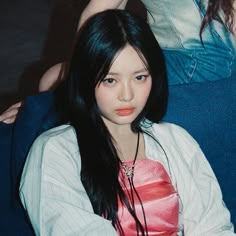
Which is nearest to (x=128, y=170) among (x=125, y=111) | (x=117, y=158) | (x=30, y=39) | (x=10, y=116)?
(x=117, y=158)

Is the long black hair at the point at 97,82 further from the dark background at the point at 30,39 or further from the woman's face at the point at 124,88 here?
the dark background at the point at 30,39

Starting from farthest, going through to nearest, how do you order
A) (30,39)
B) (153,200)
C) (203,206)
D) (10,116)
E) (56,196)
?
(30,39)
(10,116)
(203,206)
(153,200)
(56,196)

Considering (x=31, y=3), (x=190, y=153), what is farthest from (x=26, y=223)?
(x=31, y=3)

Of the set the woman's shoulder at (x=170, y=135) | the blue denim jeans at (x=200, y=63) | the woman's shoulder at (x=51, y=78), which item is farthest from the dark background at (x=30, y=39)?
the woman's shoulder at (x=170, y=135)

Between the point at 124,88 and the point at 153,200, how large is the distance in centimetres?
31

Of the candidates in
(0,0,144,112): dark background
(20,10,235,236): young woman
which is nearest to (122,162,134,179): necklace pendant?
(20,10,235,236): young woman

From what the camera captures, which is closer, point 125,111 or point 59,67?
point 125,111

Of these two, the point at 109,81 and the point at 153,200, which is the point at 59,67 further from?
the point at 153,200

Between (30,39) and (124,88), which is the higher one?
(124,88)

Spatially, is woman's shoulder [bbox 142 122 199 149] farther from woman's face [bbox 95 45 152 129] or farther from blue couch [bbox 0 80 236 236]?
woman's face [bbox 95 45 152 129]

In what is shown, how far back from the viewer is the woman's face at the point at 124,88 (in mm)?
1052

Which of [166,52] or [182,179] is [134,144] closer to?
[182,179]

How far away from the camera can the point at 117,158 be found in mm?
1179

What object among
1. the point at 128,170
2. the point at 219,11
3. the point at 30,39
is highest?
the point at 219,11
